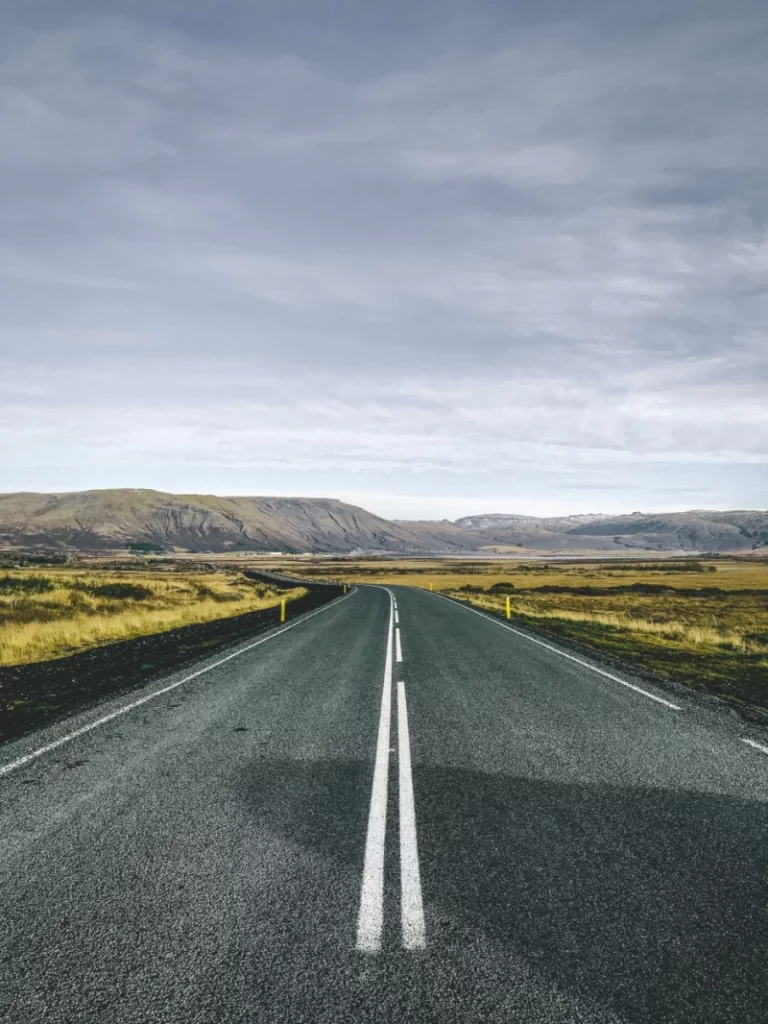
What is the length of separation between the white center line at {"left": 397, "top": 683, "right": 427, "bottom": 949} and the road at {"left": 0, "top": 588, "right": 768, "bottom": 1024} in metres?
0.02

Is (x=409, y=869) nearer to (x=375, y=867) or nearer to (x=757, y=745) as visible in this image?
(x=375, y=867)

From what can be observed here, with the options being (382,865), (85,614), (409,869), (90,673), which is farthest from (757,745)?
(85,614)

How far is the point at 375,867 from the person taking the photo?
3.91 metres

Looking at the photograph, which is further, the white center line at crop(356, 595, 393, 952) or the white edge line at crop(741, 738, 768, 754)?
the white edge line at crop(741, 738, 768, 754)

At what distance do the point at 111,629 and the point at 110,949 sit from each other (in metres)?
17.4

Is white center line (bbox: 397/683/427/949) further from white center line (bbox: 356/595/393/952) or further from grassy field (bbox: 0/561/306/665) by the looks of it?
grassy field (bbox: 0/561/306/665)

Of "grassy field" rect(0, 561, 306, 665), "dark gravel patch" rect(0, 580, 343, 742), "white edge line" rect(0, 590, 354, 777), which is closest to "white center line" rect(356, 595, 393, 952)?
"white edge line" rect(0, 590, 354, 777)

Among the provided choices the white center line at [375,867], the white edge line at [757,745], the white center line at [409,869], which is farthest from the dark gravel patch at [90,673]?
the white edge line at [757,745]

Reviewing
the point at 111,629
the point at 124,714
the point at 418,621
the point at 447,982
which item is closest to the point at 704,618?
the point at 418,621

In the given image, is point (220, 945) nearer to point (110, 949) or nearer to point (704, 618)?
point (110, 949)

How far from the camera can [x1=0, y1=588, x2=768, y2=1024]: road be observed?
9.12ft

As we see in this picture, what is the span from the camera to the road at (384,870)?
278cm

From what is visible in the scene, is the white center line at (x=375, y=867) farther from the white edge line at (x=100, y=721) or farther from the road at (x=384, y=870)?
the white edge line at (x=100, y=721)

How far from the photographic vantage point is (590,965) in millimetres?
2971
